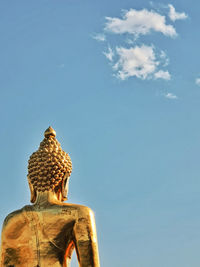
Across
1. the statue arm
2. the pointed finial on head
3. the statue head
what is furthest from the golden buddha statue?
the pointed finial on head

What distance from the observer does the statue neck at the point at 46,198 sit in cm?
1019

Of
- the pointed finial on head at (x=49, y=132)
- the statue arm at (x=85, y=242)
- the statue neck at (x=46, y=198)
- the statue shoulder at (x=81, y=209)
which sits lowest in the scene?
the statue arm at (x=85, y=242)

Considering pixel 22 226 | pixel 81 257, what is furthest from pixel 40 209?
pixel 81 257

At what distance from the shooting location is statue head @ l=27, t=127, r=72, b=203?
10398 millimetres

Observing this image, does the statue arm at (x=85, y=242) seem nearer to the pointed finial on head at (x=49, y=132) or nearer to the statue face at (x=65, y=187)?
the statue face at (x=65, y=187)

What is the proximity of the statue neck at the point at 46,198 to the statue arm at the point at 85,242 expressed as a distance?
766mm

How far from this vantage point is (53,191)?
1041 centimetres

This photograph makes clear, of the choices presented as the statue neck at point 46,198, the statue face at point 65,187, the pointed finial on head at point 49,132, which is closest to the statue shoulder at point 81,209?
the statue neck at point 46,198

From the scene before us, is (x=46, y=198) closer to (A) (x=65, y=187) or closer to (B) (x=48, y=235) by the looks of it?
(A) (x=65, y=187)

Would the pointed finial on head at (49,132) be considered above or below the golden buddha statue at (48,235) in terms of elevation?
above

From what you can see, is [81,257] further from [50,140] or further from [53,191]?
[50,140]

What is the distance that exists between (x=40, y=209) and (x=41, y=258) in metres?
0.95

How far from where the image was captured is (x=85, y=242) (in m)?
9.71

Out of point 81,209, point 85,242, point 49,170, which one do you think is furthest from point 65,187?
point 85,242
